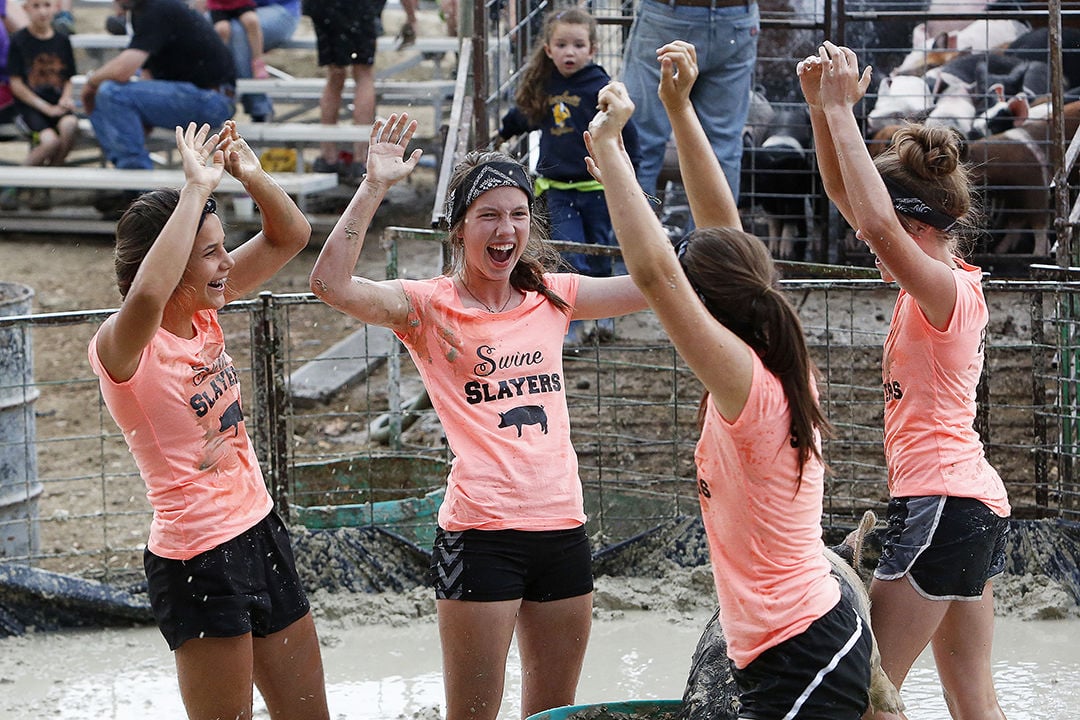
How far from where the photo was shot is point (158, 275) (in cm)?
333

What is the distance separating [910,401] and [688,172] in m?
0.88

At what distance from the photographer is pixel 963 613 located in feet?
12.3

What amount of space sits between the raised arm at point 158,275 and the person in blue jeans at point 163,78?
25.7ft

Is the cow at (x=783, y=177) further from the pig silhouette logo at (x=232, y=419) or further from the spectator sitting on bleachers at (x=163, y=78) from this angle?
the pig silhouette logo at (x=232, y=419)

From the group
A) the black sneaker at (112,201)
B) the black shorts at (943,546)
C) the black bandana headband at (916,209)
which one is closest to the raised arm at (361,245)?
the black bandana headband at (916,209)

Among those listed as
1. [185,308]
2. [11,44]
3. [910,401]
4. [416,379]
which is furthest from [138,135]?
[910,401]

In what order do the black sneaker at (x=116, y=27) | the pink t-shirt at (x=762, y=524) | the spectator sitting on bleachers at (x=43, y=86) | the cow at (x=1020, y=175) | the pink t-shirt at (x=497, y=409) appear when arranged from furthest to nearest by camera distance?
the black sneaker at (x=116, y=27)
the spectator sitting on bleachers at (x=43, y=86)
the cow at (x=1020, y=175)
the pink t-shirt at (x=497, y=409)
the pink t-shirt at (x=762, y=524)

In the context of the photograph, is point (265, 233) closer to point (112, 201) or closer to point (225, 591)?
point (225, 591)

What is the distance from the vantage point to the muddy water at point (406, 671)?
16.4 feet

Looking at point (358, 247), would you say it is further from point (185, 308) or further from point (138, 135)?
point (138, 135)

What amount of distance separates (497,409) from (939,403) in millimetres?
1201

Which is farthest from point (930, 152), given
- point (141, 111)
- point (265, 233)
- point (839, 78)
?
point (141, 111)

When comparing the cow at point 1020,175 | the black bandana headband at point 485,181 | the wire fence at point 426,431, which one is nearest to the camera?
the black bandana headband at point 485,181

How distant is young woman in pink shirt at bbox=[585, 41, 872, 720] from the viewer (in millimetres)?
2920
